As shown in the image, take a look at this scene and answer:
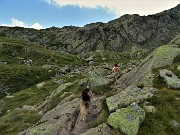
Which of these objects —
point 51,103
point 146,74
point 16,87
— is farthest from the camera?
point 16,87

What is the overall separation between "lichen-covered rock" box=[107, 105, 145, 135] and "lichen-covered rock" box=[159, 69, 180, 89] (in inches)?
259

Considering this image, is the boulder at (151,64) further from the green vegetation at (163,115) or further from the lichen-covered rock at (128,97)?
the green vegetation at (163,115)

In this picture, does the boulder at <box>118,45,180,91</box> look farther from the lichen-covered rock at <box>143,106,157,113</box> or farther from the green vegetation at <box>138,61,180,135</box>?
the lichen-covered rock at <box>143,106,157,113</box>

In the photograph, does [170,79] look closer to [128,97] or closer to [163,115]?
[128,97]

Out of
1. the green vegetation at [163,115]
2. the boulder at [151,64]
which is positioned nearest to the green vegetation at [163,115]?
the green vegetation at [163,115]

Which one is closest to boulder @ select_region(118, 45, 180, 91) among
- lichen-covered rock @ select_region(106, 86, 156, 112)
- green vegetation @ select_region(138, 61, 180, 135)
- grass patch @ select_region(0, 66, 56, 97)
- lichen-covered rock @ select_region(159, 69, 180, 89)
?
lichen-covered rock @ select_region(159, 69, 180, 89)

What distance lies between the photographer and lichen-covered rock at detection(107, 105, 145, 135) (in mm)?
25717

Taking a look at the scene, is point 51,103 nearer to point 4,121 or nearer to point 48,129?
point 4,121

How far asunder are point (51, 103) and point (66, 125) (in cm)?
1566

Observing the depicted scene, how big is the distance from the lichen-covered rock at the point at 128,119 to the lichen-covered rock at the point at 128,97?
3.96ft

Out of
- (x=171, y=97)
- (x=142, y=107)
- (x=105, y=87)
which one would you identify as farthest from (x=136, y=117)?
(x=105, y=87)

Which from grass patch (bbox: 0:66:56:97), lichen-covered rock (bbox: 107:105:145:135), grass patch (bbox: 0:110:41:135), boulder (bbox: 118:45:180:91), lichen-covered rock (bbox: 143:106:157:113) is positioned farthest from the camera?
grass patch (bbox: 0:66:56:97)

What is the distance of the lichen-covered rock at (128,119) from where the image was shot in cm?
2572

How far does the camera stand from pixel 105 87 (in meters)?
40.8
